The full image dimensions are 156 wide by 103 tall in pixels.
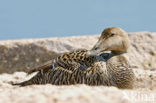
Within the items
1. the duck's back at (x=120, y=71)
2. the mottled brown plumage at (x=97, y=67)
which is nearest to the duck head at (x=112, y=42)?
the mottled brown plumage at (x=97, y=67)

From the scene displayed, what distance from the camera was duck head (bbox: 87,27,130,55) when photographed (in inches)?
206

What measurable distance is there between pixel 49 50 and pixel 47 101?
756cm

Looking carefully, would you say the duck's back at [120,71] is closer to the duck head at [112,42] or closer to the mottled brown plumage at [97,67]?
the mottled brown plumage at [97,67]

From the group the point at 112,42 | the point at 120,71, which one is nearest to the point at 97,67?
the point at 120,71

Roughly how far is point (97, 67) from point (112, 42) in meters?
0.59

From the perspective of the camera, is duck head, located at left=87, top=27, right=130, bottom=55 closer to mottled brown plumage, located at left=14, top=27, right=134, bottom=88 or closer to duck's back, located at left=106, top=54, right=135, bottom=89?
mottled brown plumage, located at left=14, top=27, right=134, bottom=88

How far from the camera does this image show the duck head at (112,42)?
523cm

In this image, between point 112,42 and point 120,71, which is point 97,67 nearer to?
point 120,71

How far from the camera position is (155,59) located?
9.75m

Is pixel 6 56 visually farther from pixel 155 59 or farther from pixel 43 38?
pixel 155 59

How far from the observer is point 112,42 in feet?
17.3

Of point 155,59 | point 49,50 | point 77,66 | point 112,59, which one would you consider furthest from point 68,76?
A: point 155,59

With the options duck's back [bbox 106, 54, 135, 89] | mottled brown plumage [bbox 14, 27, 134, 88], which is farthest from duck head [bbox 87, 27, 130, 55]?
duck's back [bbox 106, 54, 135, 89]

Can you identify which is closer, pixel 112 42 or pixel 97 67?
pixel 97 67
